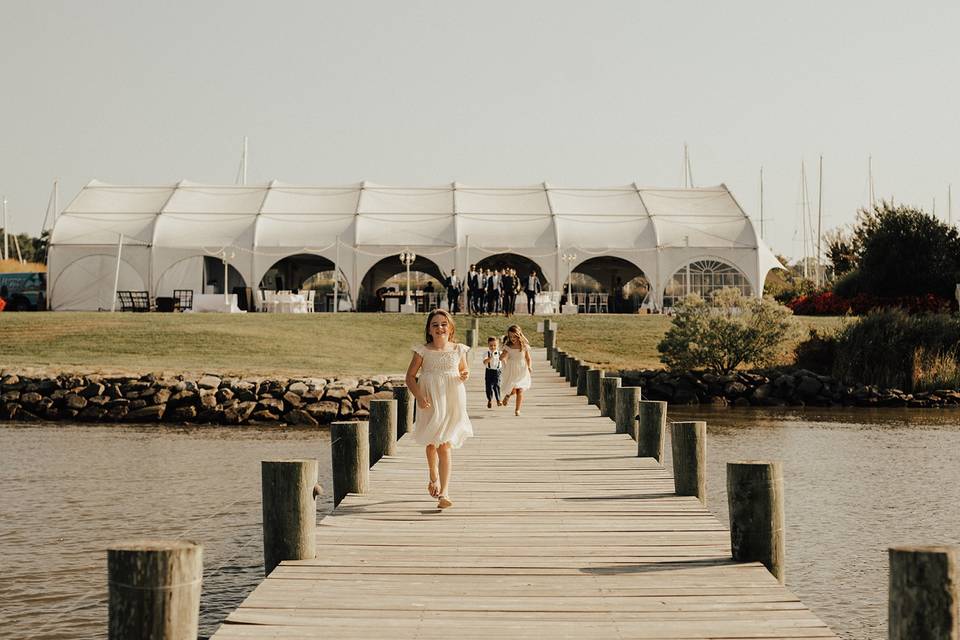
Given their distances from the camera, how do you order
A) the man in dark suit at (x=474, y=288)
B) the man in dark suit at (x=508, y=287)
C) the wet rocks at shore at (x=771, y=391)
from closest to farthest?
the wet rocks at shore at (x=771, y=391)
the man in dark suit at (x=474, y=288)
the man in dark suit at (x=508, y=287)

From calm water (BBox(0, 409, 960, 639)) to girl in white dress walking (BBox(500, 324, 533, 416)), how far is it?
288 centimetres

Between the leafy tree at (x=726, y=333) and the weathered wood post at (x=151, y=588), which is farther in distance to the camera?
the leafy tree at (x=726, y=333)

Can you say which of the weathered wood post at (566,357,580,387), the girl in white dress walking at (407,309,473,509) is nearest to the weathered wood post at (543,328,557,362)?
the weathered wood post at (566,357,580,387)

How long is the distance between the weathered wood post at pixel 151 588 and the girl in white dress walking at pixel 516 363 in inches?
458

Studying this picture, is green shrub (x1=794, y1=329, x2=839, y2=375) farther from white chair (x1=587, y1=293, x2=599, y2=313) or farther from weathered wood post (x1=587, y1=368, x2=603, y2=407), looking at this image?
weathered wood post (x1=587, y1=368, x2=603, y2=407)

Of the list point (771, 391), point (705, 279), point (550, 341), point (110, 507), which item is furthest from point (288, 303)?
point (110, 507)

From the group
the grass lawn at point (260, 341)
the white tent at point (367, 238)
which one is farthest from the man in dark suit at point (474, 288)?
the white tent at point (367, 238)

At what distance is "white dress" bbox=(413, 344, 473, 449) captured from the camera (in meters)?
8.58

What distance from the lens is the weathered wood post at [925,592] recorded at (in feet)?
14.5

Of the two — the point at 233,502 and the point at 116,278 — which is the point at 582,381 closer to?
the point at 233,502

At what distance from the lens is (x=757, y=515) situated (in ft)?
22.0

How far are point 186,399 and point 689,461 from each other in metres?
16.8

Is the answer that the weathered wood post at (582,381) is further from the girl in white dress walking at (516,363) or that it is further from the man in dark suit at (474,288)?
the man in dark suit at (474,288)

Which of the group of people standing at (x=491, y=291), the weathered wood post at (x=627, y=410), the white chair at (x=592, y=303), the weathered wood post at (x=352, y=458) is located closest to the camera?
the weathered wood post at (x=352, y=458)
